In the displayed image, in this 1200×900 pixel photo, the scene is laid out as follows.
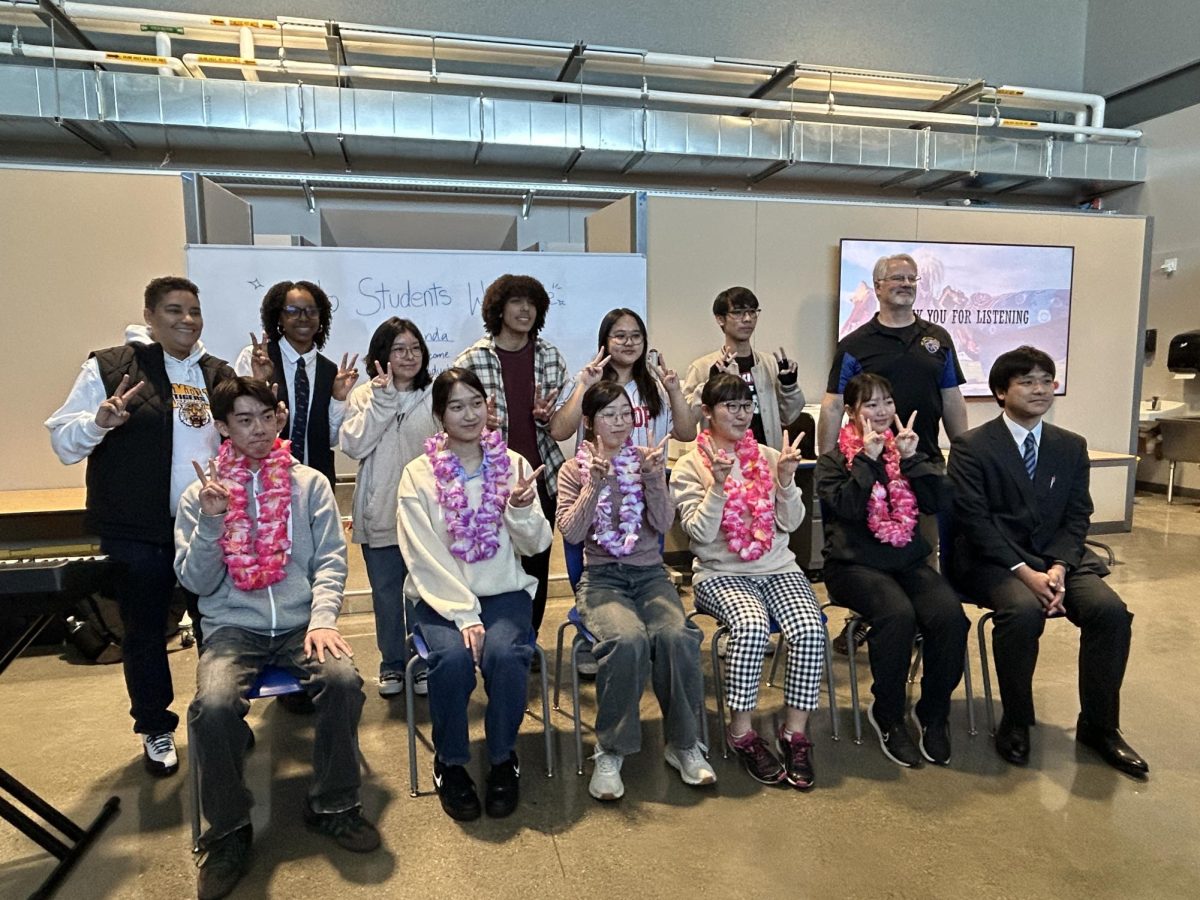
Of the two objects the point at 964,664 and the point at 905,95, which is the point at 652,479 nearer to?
the point at 964,664

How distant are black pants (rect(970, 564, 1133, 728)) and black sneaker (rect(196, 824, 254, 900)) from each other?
2.35 meters

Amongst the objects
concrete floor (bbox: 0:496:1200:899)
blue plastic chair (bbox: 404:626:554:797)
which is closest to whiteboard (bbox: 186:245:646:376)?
concrete floor (bbox: 0:496:1200:899)

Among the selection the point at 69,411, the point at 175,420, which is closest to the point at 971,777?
the point at 175,420

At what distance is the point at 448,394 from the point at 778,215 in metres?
3.26

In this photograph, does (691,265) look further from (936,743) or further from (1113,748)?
(1113,748)

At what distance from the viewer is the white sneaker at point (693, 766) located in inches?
89.8

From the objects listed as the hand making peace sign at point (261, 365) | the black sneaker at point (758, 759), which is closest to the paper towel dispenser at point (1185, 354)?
the black sneaker at point (758, 759)

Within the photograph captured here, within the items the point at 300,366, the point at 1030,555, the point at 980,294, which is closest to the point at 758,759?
the point at 1030,555

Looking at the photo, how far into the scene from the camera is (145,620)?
2.31 metres

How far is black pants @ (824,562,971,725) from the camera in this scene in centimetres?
244

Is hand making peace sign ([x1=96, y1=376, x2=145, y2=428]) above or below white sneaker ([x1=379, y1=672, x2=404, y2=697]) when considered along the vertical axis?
above

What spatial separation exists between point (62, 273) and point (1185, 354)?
8.43 meters

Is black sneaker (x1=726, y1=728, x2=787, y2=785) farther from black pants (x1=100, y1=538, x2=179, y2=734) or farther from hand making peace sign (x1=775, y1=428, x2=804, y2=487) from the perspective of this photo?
black pants (x1=100, y1=538, x2=179, y2=734)

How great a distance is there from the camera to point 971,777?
2.36 m
